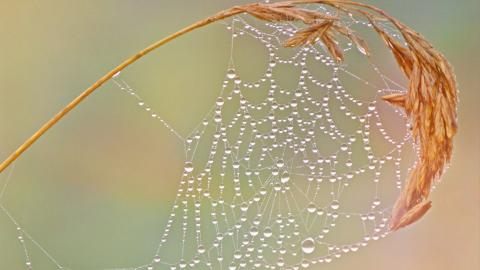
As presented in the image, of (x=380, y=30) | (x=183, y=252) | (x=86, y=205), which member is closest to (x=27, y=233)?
(x=86, y=205)

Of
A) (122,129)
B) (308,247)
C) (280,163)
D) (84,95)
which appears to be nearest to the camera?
(84,95)

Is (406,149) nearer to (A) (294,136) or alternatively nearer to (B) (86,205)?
(A) (294,136)

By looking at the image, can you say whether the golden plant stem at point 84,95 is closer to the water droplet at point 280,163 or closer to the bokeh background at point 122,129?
the water droplet at point 280,163

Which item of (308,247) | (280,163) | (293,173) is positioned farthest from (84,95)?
(293,173)

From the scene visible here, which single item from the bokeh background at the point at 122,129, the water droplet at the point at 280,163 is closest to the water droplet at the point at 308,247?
the water droplet at the point at 280,163

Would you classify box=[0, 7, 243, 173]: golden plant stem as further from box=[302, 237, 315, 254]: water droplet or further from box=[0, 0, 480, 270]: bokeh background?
box=[0, 0, 480, 270]: bokeh background

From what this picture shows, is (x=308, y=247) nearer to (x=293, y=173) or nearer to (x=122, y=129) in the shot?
(x=293, y=173)
